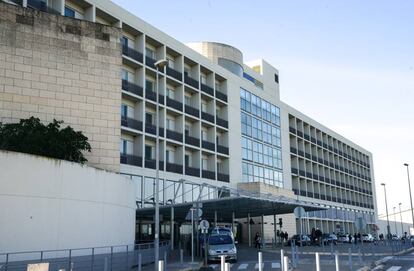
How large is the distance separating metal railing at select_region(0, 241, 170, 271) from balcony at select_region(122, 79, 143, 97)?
19.9m

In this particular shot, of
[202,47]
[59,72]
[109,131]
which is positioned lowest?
[109,131]

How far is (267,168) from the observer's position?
65.7m

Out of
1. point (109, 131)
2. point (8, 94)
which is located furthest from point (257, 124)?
point (8, 94)

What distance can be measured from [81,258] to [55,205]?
247 cm

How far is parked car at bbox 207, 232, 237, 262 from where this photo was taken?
30.0m

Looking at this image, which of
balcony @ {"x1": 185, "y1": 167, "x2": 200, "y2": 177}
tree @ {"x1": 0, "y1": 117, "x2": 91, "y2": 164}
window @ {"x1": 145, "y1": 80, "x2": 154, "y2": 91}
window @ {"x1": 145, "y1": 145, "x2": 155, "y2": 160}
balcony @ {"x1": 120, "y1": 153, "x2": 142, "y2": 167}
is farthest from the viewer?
balcony @ {"x1": 185, "y1": 167, "x2": 200, "y2": 177}

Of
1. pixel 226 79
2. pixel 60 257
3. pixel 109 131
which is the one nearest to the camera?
pixel 60 257

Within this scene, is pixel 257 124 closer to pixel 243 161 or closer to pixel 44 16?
pixel 243 161

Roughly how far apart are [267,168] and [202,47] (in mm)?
17637

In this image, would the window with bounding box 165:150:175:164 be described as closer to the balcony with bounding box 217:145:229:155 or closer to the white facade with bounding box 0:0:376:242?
the white facade with bounding box 0:0:376:242

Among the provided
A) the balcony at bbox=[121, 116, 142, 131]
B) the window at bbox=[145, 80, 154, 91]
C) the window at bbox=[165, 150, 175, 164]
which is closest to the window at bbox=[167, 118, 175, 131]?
the window at bbox=[165, 150, 175, 164]

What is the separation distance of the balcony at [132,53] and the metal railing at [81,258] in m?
21.6

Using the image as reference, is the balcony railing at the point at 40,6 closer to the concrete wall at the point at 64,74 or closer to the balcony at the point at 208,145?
the concrete wall at the point at 64,74

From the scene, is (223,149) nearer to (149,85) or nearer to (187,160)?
(187,160)
